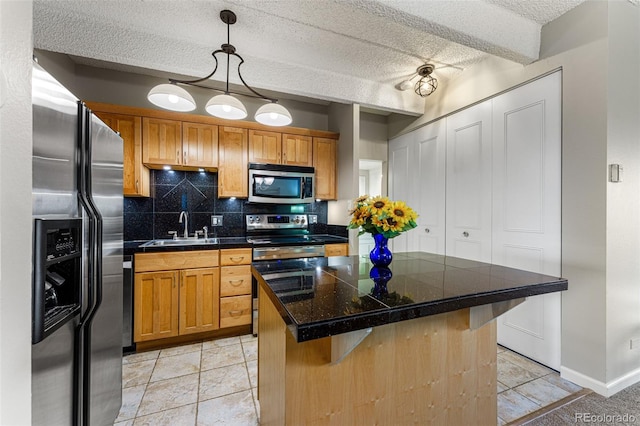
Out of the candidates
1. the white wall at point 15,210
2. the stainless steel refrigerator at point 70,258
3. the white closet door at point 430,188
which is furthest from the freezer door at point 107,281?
the white closet door at point 430,188

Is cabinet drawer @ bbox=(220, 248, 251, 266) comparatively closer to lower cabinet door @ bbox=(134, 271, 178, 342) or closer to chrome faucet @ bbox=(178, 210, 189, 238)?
lower cabinet door @ bbox=(134, 271, 178, 342)

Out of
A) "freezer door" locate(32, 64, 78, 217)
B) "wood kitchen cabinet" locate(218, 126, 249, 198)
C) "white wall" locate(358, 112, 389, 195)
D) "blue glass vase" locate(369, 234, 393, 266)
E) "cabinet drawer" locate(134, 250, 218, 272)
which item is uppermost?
"white wall" locate(358, 112, 389, 195)

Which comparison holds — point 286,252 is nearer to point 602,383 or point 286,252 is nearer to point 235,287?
point 235,287

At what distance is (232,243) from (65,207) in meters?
1.84

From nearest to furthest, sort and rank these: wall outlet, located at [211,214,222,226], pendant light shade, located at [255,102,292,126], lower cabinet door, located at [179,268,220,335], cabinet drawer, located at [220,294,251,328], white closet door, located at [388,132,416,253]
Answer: pendant light shade, located at [255,102,292,126]
lower cabinet door, located at [179,268,220,335]
cabinet drawer, located at [220,294,251,328]
wall outlet, located at [211,214,222,226]
white closet door, located at [388,132,416,253]

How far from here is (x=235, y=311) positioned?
268 cm

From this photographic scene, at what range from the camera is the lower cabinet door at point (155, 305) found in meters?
2.37

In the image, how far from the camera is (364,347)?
43.3 inches

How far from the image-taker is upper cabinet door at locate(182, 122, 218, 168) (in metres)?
2.81

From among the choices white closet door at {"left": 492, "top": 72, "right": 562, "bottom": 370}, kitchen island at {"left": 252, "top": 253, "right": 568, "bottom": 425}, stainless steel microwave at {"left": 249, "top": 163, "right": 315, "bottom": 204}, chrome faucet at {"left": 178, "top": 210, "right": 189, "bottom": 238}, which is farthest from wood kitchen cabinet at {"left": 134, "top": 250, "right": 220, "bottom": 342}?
white closet door at {"left": 492, "top": 72, "right": 562, "bottom": 370}

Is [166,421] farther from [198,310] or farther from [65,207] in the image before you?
[65,207]

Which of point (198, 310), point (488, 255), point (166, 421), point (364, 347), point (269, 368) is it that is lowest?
point (166, 421)

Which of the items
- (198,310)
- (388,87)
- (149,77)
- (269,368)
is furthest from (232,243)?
(388,87)

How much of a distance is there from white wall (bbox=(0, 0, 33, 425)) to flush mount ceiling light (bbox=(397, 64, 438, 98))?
2932 mm
